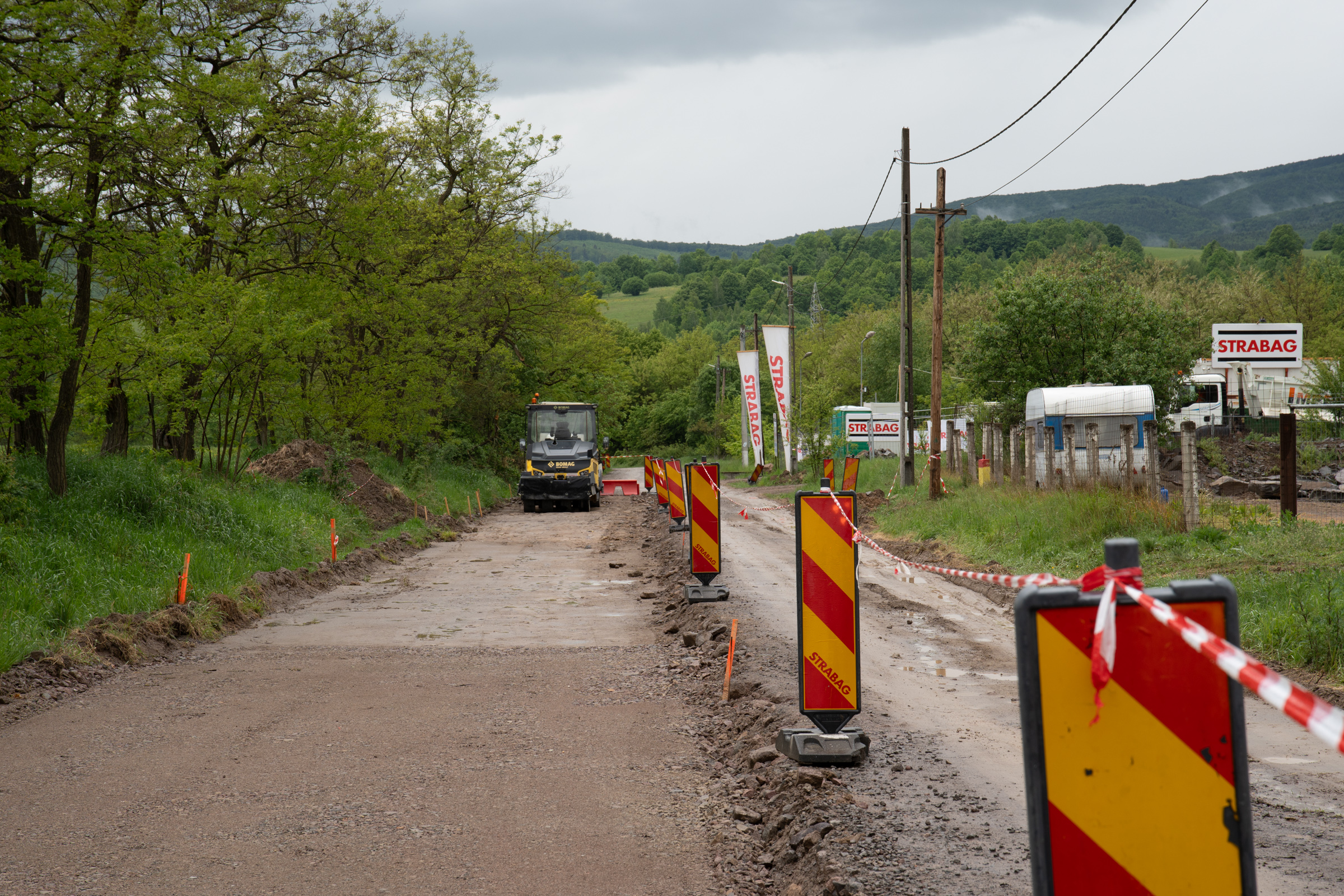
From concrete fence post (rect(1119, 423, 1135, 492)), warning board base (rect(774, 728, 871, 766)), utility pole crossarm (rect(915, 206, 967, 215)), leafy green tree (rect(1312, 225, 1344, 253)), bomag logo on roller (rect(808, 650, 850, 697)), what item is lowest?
warning board base (rect(774, 728, 871, 766))

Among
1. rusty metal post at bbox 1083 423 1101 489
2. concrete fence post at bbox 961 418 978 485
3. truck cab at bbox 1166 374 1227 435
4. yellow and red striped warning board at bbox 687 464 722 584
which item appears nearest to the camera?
yellow and red striped warning board at bbox 687 464 722 584

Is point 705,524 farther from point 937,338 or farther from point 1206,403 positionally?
point 1206,403

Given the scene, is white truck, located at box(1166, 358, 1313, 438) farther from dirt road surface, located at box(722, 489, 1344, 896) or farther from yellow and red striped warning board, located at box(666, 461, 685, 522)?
dirt road surface, located at box(722, 489, 1344, 896)

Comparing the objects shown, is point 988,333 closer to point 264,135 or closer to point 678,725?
point 264,135

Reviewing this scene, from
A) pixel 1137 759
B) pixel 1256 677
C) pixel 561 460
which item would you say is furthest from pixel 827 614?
pixel 561 460

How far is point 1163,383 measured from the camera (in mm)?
36969

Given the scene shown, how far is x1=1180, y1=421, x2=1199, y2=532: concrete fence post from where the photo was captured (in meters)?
14.1

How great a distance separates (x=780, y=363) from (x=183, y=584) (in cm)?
3072

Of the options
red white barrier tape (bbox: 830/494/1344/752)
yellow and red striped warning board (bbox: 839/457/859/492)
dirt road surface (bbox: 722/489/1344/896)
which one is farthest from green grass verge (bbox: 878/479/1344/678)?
red white barrier tape (bbox: 830/494/1344/752)

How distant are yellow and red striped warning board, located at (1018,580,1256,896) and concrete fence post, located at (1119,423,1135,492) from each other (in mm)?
15325

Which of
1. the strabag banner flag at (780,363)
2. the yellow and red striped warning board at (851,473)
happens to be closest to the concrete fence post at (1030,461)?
the yellow and red striped warning board at (851,473)

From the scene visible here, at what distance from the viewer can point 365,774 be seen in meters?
5.77

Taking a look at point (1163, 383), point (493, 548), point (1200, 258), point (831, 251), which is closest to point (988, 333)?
point (1163, 383)

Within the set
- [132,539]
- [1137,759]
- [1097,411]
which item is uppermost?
[1097,411]
